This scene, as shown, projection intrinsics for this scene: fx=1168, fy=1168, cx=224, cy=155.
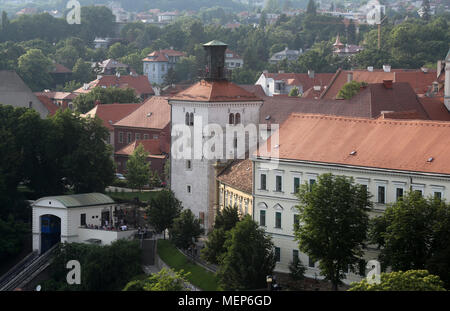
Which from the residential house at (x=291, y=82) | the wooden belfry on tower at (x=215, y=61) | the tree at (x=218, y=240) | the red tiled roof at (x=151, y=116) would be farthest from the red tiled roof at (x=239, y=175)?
the residential house at (x=291, y=82)

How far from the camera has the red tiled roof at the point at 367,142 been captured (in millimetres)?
67562

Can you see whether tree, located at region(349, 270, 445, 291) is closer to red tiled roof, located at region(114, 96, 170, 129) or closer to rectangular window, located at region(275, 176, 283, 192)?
rectangular window, located at region(275, 176, 283, 192)

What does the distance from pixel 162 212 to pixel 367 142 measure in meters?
20.5

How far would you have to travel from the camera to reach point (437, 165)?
65.9 metres

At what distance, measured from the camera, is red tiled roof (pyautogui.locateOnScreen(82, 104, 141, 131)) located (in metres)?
136

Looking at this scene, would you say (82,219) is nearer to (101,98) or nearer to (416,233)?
(416,233)

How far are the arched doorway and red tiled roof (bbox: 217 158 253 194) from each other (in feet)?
43.8

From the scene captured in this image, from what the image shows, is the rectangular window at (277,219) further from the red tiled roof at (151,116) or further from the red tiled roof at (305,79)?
the red tiled roof at (305,79)

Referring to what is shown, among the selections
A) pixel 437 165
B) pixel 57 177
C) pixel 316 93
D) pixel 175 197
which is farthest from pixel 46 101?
pixel 437 165

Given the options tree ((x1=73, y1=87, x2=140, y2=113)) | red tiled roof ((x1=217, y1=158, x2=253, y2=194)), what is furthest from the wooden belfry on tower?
tree ((x1=73, y1=87, x2=140, y2=113))

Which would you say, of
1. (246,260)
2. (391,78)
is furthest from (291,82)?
(246,260)

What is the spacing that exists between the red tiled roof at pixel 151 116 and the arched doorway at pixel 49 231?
34250 mm
